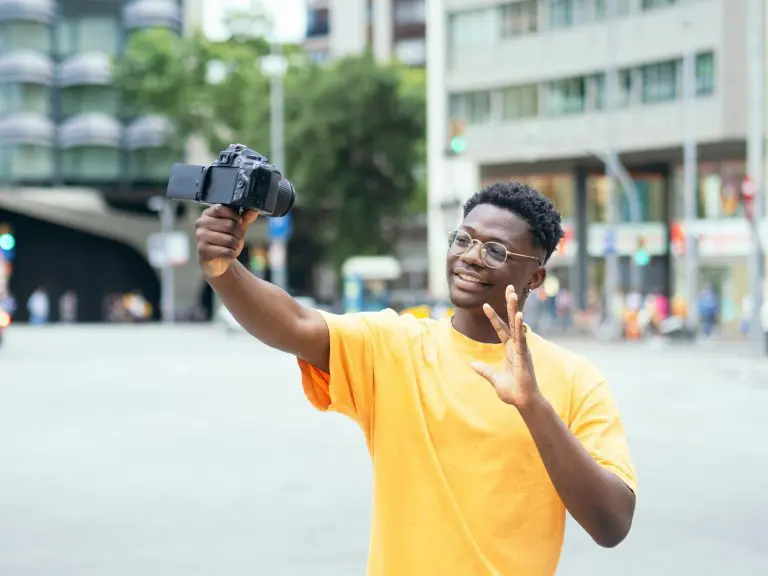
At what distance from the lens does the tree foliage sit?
52.9 meters

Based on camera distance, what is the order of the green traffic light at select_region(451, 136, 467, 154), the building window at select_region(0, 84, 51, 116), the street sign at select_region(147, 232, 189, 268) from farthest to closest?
the building window at select_region(0, 84, 51, 116)
the street sign at select_region(147, 232, 189, 268)
the green traffic light at select_region(451, 136, 467, 154)

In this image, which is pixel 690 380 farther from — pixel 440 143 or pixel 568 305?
pixel 440 143

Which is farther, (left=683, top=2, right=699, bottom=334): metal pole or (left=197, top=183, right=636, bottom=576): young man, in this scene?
(left=683, top=2, right=699, bottom=334): metal pole

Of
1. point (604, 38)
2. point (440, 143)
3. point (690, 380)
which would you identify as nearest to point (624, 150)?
point (604, 38)

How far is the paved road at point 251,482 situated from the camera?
696 centimetres

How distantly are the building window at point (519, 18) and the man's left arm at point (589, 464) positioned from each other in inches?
1741

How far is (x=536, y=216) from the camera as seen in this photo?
9.30 ft

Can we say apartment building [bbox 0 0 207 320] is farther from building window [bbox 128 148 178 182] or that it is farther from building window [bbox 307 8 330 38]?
building window [bbox 307 8 330 38]

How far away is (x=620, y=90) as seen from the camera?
43.0m

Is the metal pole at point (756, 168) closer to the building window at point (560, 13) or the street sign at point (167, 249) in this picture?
the building window at point (560, 13)

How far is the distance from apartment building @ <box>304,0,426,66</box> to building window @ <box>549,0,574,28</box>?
98.0 feet

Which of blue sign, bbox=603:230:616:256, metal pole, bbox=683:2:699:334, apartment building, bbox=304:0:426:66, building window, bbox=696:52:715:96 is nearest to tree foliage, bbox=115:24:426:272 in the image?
apartment building, bbox=304:0:426:66

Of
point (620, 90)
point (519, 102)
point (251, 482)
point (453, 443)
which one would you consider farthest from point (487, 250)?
point (519, 102)

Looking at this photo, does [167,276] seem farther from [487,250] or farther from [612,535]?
[612,535]
